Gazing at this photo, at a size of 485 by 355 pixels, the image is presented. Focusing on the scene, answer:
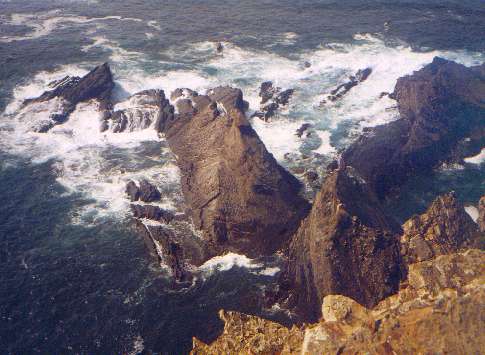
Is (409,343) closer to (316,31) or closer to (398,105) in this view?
(398,105)

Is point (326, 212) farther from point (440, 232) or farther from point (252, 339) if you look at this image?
point (252, 339)

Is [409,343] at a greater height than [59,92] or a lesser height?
greater

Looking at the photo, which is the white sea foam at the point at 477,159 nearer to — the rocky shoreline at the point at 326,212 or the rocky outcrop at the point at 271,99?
the rocky shoreline at the point at 326,212

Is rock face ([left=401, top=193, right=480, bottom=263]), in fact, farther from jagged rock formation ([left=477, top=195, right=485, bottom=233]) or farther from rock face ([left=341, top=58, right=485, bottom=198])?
rock face ([left=341, top=58, right=485, bottom=198])

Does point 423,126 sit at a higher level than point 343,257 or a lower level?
higher

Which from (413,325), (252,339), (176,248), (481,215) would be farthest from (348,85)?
(413,325)

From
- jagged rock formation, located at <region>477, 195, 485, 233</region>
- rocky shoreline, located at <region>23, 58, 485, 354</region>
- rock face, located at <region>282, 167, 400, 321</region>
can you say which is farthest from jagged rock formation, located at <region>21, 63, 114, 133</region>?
jagged rock formation, located at <region>477, 195, 485, 233</region>

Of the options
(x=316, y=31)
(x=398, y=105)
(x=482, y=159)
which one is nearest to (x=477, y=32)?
(x=316, y=31)
